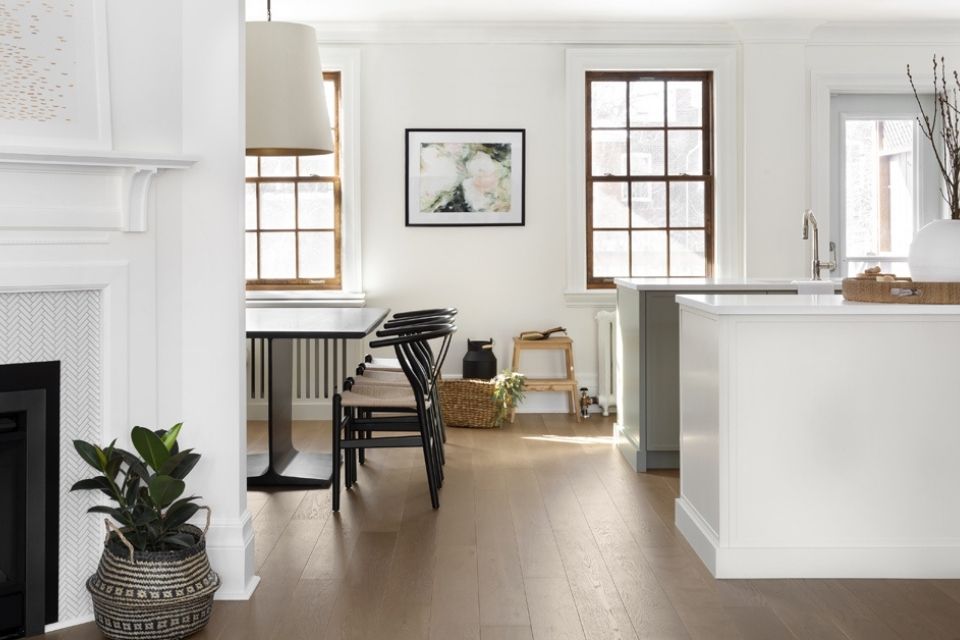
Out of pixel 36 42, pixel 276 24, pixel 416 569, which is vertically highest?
pixel 276 24

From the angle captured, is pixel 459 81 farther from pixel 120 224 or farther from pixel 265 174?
pixel 120 224

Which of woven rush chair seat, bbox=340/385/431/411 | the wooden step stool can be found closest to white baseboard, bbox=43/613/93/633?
woven rush chair seat, bbox=340/385/431/411

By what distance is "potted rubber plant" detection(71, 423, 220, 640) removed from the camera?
106 inches

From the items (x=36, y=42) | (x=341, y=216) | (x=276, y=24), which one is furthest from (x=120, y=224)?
(x=341, y=216)

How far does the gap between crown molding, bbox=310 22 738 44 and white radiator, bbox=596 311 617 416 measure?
6.25 feet

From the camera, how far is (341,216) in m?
6.68

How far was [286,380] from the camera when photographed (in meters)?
5.12

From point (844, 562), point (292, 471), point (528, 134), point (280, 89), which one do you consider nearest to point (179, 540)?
point (292, 471)

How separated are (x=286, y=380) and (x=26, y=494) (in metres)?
2.37

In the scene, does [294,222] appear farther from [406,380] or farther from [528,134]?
[406,380]

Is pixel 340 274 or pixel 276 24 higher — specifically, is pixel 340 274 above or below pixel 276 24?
below

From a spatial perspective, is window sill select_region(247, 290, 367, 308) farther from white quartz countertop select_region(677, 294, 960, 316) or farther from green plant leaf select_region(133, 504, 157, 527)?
green plant leaf select_region(133, 504, 157, 527)

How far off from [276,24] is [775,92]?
368 cm

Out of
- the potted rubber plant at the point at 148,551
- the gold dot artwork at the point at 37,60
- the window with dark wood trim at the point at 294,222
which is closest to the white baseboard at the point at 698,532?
the potted rubber plant at the point at 148,551
